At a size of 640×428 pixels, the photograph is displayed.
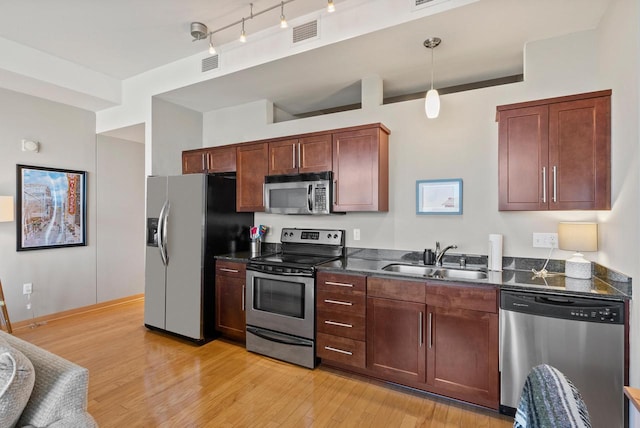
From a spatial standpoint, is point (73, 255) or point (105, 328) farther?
point (73, 255)

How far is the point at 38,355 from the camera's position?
1284 millimetres

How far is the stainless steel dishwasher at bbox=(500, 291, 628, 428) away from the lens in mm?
1821

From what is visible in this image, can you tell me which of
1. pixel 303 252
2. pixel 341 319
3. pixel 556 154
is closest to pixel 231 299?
pixel 303 252

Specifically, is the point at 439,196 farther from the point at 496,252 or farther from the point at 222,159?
the point at 222,159

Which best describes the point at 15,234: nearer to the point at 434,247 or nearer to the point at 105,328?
the point at 105,328

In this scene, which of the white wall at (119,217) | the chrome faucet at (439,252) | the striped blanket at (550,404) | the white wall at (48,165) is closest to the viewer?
the striped blanket at (550,404)

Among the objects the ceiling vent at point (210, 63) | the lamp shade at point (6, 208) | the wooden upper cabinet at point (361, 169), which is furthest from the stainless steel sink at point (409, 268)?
the lamp shade at point (6, 208)

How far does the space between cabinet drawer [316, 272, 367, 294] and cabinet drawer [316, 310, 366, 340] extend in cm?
20

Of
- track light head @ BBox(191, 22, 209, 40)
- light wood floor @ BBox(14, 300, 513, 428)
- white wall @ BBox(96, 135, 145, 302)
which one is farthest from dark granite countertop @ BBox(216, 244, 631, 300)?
white wall @ BBox(96, 135, 145, 302)

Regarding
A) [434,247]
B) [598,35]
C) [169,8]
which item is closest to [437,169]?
[434,247]

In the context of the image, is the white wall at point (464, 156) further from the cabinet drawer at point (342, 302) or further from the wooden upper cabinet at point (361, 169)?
the cabinet drawer at point (342, 302)

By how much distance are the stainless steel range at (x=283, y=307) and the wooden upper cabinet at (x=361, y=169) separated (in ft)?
2.15

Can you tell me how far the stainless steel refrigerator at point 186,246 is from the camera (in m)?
3.31

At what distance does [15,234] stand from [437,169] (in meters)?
4.72
